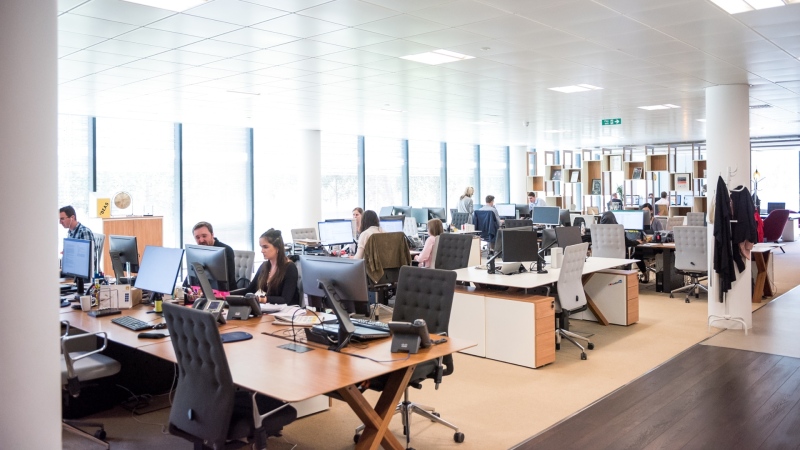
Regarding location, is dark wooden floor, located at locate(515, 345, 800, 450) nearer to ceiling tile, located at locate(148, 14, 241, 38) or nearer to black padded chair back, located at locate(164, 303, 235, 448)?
black padded chair back, located at locate(164, 303, 235, 448)

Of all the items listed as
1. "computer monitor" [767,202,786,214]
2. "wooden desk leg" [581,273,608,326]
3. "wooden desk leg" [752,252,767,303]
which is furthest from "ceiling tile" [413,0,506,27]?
"computer monitor" [767,202,786,214]

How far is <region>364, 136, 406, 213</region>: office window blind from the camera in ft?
51.7

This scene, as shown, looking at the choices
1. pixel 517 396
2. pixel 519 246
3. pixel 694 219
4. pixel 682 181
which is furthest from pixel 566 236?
pixel 682 181

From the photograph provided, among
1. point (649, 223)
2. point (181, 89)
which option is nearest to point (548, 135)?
point (649, 223)

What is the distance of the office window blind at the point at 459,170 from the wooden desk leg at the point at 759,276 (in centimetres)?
975

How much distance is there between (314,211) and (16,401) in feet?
35.5

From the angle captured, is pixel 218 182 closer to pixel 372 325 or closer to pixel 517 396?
pixel 517 396

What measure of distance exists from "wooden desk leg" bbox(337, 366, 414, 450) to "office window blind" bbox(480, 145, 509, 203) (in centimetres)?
1613

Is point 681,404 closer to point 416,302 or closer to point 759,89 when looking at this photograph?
point 416,302

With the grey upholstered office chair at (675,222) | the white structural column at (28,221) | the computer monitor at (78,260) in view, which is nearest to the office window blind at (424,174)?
the grey upholstered office chair at (675,222)

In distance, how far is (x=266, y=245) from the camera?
16.7 ft

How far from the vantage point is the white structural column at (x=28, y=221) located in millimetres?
2758

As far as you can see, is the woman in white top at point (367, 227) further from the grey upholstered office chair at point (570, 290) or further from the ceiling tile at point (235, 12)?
the ceiling tile at point (235, 12)

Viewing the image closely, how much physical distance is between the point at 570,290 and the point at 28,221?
4813 mm
